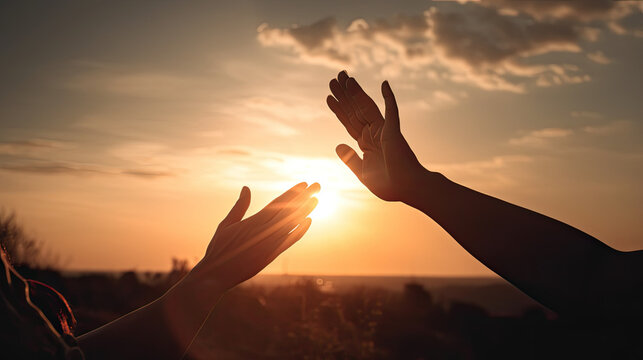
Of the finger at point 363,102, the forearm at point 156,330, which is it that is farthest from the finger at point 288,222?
the finger at point 363,102

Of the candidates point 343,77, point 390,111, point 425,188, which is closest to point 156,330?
point 425,188

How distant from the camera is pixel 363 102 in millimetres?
2707

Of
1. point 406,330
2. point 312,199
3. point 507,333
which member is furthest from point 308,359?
point 507,333

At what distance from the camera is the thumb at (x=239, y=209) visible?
1756 mm

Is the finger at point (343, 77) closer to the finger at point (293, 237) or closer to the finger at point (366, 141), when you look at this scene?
the finger at point (366, 141)

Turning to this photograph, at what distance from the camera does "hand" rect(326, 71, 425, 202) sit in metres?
2.01

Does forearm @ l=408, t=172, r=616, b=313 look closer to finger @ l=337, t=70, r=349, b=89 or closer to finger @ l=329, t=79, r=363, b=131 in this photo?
finger @ l=329, t=79, r=363, b=131

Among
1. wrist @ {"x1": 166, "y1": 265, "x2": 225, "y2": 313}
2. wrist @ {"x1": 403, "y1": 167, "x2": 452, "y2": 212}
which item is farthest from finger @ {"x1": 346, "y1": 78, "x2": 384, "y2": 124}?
wrist @ {"x1": 166, "y1": 265, "x2": 225, "y2": 313}

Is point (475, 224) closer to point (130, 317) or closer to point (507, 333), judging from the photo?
point (130, 317)

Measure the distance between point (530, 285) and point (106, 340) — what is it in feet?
4.09

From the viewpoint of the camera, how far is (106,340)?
4.18 ft

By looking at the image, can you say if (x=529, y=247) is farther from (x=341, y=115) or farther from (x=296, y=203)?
(x=341, y=115)

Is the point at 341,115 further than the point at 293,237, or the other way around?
the point at 341,115

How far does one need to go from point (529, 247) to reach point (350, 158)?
147 centimetres
